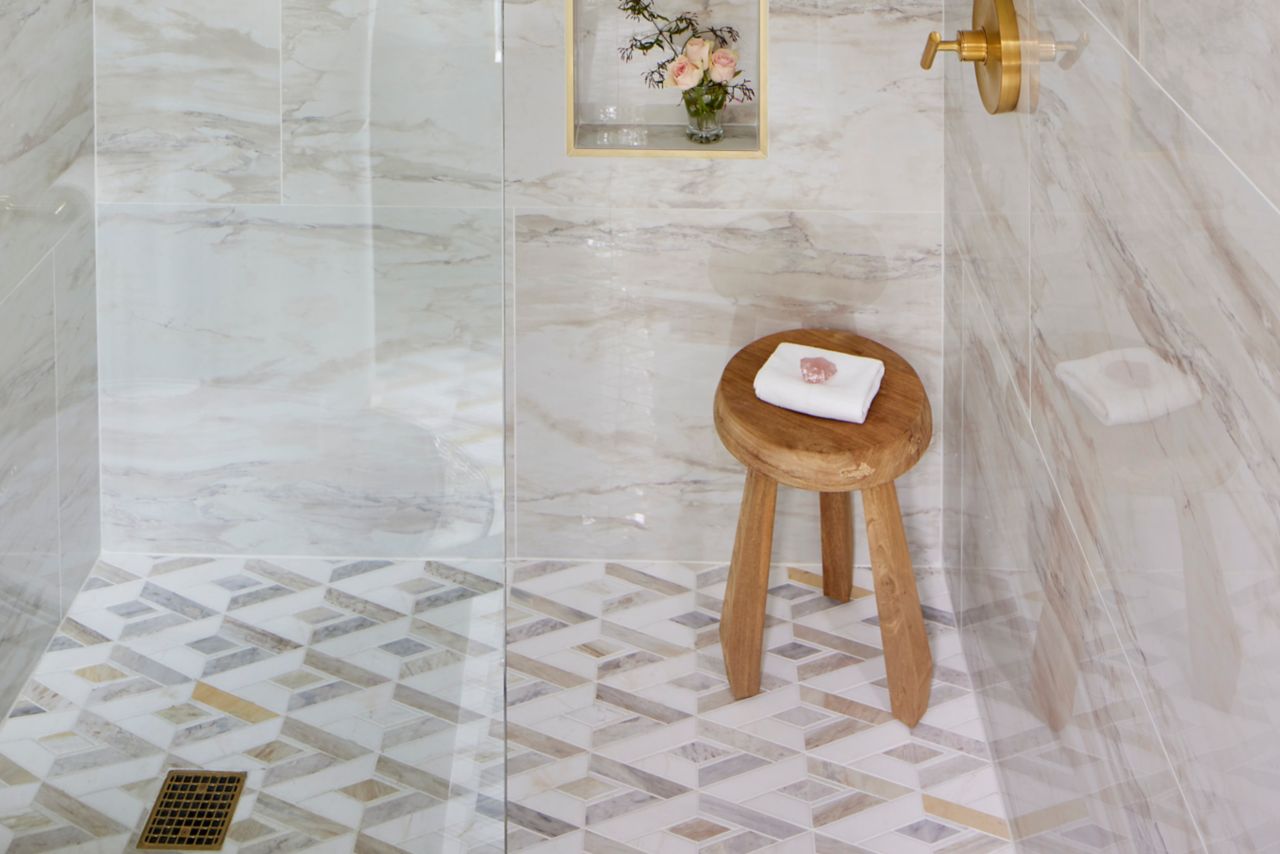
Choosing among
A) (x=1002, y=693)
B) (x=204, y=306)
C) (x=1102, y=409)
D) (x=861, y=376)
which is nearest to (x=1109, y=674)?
(x=1102, y=409)

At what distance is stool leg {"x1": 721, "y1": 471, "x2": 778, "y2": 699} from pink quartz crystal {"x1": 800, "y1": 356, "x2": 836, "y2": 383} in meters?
0.18

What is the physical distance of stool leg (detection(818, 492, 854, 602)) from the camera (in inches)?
96.3

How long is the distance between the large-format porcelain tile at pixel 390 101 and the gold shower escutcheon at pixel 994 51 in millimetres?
686

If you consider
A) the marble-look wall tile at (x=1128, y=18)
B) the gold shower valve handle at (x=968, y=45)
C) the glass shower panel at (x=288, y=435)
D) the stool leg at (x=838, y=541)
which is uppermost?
the marble-look wall tile at (x=1128, y=18)

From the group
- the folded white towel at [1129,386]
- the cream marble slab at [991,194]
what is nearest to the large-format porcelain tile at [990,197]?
the cream marble slab at [991,194]

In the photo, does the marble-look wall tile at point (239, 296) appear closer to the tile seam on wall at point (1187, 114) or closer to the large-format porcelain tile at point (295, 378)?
the large-format porcelain tile at point (295, 378)

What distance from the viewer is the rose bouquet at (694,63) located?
230 centimetres

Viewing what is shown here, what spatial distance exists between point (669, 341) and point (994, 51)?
0.92m

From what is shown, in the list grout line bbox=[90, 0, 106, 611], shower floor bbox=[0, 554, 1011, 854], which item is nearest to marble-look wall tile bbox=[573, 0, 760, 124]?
shower floor bbox=[0, 554, 1011, 854]

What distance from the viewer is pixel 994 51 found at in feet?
5.78

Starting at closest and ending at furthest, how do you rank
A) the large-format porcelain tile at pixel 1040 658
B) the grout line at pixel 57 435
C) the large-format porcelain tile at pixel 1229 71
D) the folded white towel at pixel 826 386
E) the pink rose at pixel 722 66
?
1. the large-format porcelain tile at pixel 1229 71
2. the grout line at pixel 57 435
3. the large-format porcelain tile at pixel 1040 658
4. the folded white towel at pixel 826 386
5. the pink rose at pixel 722 66

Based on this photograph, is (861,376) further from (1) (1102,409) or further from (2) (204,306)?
(2) (204,306)

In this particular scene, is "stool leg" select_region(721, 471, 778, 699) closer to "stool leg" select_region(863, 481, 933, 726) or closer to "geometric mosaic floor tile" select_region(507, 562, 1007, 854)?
"geometric mosaic floor tile" select_region(507, 562, 1007, 854)

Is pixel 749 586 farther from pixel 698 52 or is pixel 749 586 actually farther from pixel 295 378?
pixel 295 378
